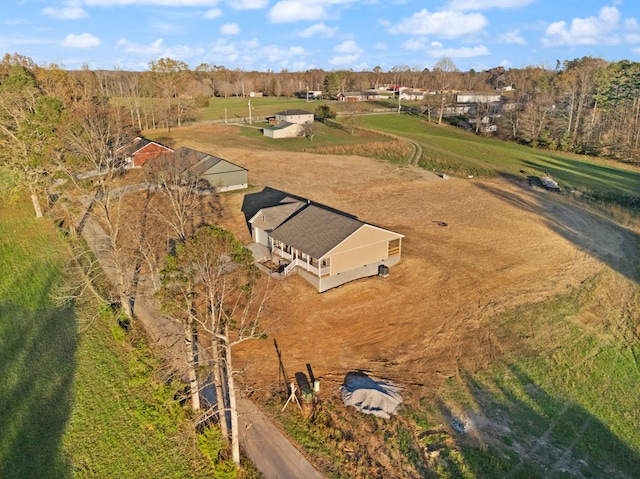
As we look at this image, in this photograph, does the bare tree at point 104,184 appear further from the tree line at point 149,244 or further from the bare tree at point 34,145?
the bare tree at point 34,145

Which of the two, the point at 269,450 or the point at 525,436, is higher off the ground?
the point at 269,450

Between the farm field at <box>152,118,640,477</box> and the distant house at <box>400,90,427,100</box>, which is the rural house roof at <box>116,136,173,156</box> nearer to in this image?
the farm field at <box>152,118,640,477</box>

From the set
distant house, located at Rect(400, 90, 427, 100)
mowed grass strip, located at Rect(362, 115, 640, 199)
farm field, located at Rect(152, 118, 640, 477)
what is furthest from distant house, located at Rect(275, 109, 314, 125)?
distant house, located at Rect(400, 90, 427, 100)

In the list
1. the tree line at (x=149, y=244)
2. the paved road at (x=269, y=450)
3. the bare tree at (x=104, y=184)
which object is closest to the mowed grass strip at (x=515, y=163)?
the tree line at (x=149, y=244)

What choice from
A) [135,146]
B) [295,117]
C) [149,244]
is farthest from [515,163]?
[149,244]

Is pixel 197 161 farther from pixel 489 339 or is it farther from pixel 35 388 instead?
pixel 489 339

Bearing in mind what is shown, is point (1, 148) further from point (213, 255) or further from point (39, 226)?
point (213, 255)
